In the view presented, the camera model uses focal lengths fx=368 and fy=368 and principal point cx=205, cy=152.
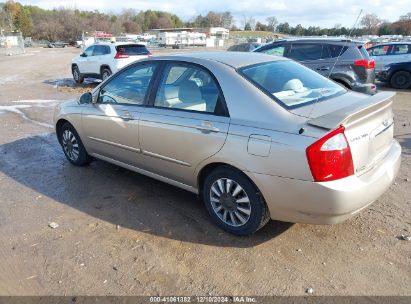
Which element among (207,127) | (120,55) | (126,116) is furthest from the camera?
(120,55)

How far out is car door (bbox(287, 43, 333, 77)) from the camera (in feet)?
29.4

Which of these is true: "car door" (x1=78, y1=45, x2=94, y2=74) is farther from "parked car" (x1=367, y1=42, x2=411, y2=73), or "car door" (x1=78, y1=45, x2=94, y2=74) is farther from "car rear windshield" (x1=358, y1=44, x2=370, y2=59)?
"parked car" (x1=367, y1=42, x2=411, y2=73)

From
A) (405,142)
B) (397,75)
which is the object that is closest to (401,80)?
(397,75)

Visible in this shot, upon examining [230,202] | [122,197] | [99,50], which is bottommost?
[122,197]

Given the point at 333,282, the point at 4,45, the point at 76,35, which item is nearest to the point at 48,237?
the point at 333,282

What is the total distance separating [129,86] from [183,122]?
116cm

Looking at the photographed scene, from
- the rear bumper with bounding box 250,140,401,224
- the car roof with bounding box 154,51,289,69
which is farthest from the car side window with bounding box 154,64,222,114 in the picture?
the rear bumper with bounding box 250,140,401,224

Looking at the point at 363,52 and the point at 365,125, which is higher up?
the point at 363,52

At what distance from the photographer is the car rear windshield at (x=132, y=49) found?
1427 centimetres

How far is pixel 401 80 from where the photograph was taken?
13.1 metres

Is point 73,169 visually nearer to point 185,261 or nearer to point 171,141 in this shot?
point 171,141

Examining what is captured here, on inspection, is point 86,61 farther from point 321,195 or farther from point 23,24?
point 23,24

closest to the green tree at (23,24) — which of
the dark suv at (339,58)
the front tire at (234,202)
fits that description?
the dark suv at (339,58)

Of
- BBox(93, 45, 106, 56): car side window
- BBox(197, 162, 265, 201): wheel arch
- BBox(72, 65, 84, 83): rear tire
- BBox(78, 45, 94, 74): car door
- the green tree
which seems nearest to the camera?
BBox(197, 162, 265, 201): wheel arch
